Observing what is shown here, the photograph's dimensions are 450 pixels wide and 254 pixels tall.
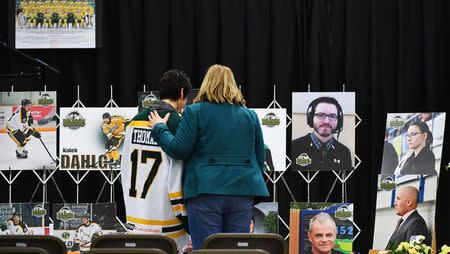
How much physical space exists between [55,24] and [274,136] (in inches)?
95.9

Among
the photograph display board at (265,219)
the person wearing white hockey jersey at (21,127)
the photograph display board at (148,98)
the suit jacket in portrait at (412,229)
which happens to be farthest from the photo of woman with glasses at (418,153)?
the person wearing white hockey jersey at (21,127)

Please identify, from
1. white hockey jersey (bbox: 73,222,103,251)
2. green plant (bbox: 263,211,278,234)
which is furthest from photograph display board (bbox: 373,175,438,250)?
white hockey jersey (bbox: 73,222,103,251)

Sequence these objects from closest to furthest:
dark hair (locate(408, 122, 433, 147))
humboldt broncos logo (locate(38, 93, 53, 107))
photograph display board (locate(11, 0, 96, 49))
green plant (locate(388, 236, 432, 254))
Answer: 1. green plant (locate(388, 236, 432, 254))
2. dark hair (locate(408, 122, 433, 147))
3. humboldt broncos logo (locate(38, 93, 53, 107))
4. photograph display board (locate(11, 0, 96, 49))

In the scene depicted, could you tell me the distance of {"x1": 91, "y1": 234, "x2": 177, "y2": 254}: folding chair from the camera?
2.69 metres

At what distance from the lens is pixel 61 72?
21.1 feet

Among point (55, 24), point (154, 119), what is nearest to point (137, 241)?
point (154, 119)

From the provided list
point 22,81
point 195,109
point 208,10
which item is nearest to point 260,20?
point 208,10

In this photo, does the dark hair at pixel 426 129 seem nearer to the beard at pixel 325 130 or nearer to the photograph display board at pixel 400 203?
the photograph display board at pixel 400 203

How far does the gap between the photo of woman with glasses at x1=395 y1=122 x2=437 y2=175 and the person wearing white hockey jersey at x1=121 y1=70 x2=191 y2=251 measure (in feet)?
9.12

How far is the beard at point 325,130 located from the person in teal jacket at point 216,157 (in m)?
2.37

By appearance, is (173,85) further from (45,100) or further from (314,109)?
(45,100)

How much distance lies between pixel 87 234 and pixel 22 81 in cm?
182

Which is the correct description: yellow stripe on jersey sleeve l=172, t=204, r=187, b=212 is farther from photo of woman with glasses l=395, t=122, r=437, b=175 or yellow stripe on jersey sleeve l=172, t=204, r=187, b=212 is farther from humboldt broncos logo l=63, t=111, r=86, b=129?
photo of woman with glasses l=395, t=122, r=437, b=175

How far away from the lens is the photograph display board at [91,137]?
570 centimetres
